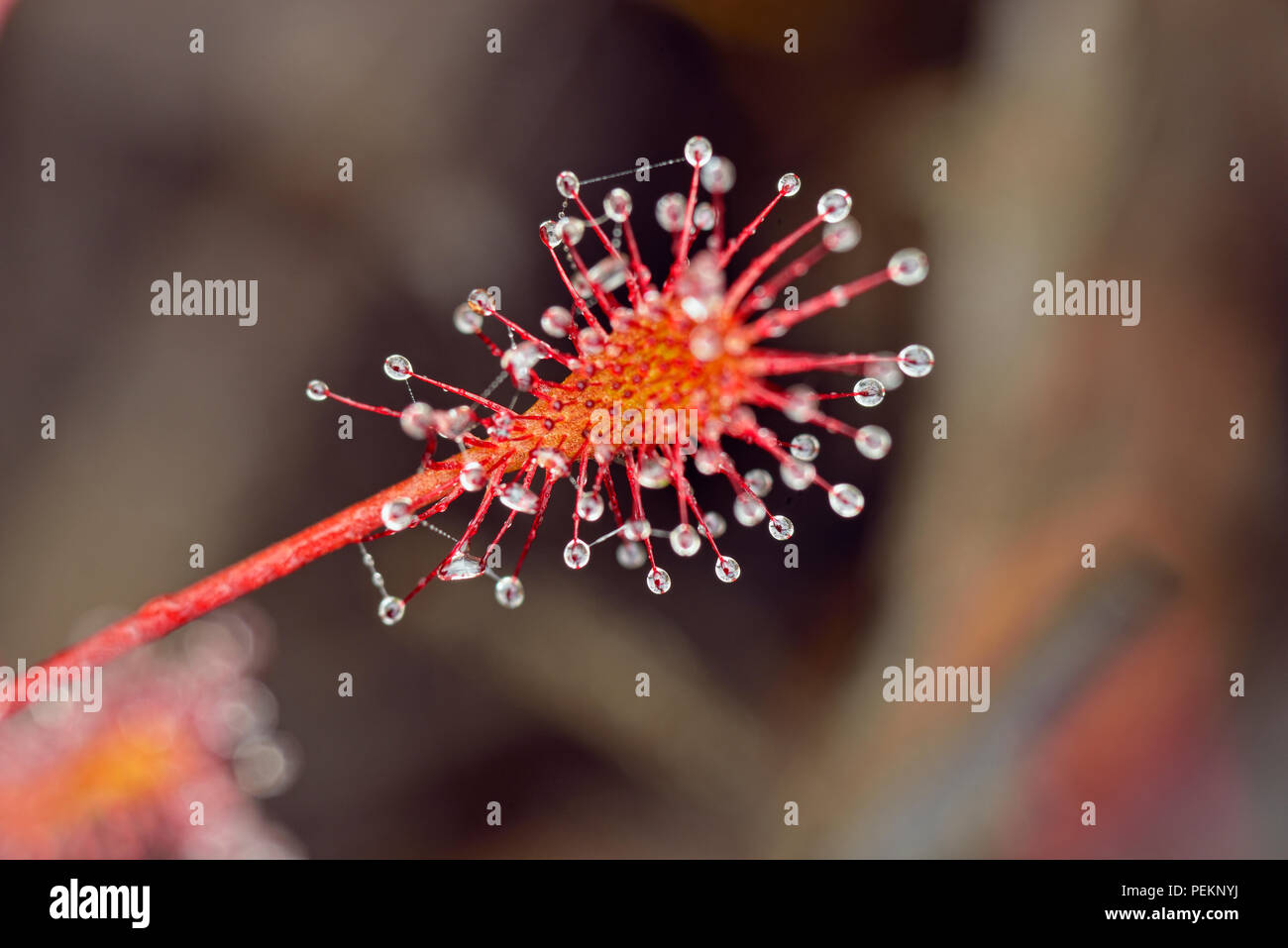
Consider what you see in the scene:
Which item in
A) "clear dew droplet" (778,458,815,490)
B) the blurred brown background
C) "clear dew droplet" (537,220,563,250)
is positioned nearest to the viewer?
"clear dew droplet" (778,458,815,490)

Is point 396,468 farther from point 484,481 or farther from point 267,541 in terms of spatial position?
point 484,481

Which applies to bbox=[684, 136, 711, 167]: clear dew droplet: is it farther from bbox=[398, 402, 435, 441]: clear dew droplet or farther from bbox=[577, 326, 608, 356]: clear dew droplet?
bbox=[398, 402, 435, 441]: clear dew droplet

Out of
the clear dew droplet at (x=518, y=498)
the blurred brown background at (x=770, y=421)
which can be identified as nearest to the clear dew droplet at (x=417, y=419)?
the clear dew droplet at (x=518, y=498)

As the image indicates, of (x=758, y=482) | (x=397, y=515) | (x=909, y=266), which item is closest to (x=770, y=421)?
(x=758, y=482)

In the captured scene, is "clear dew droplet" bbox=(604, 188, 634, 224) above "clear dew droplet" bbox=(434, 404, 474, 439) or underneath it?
above

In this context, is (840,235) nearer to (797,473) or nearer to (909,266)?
(909,266)

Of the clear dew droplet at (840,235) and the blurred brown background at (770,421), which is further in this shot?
the blurred brown background at (770,421)

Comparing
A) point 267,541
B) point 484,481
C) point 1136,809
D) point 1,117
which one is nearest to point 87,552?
point 267,541

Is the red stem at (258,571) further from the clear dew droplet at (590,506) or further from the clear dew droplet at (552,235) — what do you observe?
the clear dew droplet at (552,235)

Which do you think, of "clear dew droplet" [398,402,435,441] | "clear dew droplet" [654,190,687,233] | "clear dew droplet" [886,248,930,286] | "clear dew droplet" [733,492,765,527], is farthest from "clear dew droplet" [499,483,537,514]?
"clear dew droplet" [886,248,930,286]
